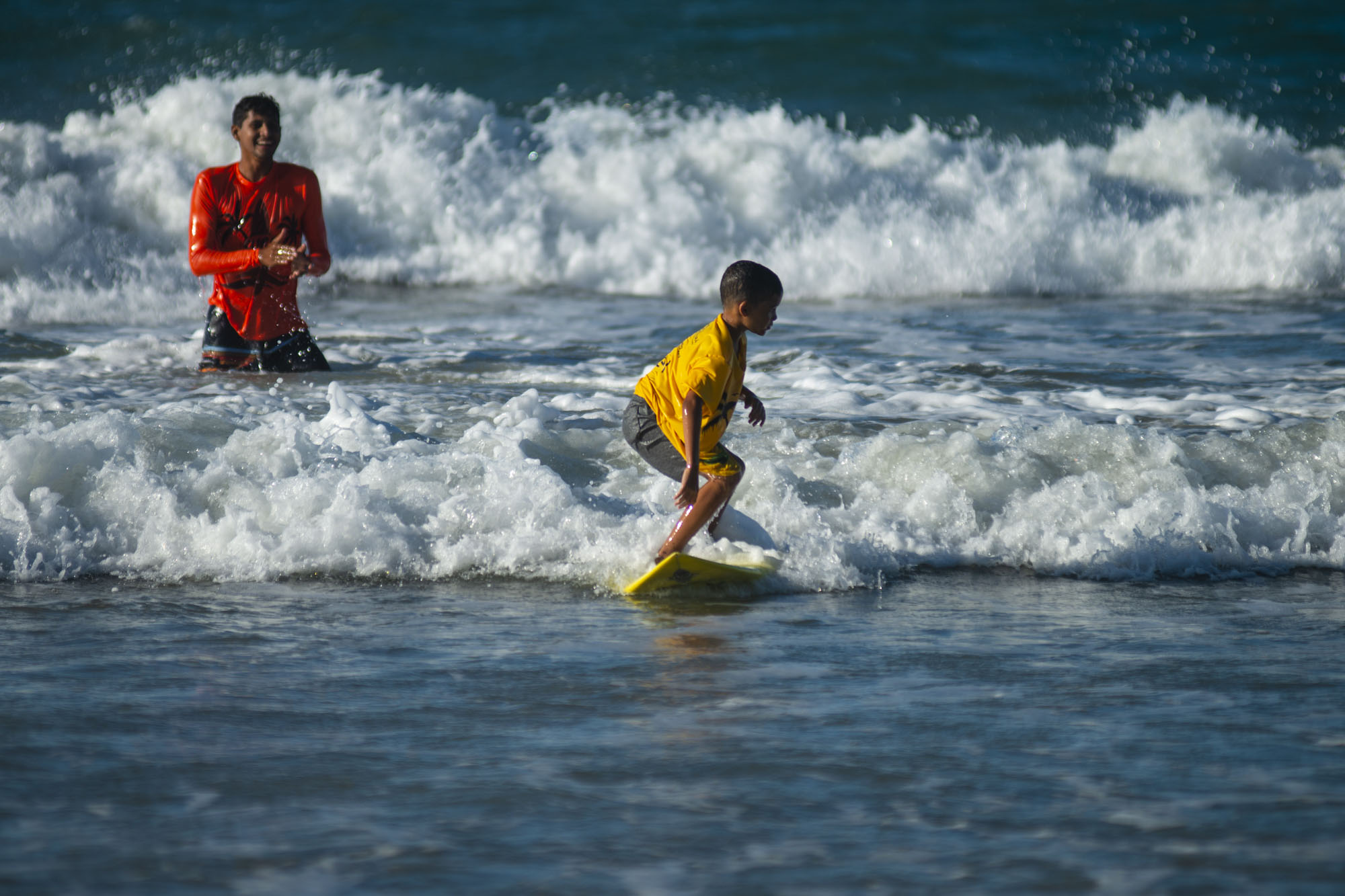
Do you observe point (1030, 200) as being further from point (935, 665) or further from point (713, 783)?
point (713, 783)

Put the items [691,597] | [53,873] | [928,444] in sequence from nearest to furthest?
1. [53,873]
2. [691,597]
3. [928,444]

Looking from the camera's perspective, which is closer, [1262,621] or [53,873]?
[53,873]

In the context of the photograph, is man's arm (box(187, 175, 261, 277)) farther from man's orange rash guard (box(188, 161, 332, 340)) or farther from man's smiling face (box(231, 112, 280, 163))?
man's smiling face (box(231, 112, 280, 163))

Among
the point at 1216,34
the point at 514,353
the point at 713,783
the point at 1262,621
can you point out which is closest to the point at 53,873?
the point at 713,783

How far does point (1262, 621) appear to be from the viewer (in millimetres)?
4180

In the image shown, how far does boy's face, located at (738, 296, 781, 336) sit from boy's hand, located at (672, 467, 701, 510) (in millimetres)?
514

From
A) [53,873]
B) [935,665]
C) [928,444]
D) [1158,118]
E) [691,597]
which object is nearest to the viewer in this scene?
[53,873]

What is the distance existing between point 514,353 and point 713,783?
20.6ft

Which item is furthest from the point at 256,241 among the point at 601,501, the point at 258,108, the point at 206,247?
the point at 601,501

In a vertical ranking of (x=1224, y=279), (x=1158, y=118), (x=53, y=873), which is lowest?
(x=53, y=873)

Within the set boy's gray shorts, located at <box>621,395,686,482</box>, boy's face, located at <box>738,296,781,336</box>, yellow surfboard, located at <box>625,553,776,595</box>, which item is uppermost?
boy's face, located at <box>738,296,781,336</box>

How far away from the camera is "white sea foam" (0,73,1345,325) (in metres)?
12.0

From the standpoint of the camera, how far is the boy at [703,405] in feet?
14.7

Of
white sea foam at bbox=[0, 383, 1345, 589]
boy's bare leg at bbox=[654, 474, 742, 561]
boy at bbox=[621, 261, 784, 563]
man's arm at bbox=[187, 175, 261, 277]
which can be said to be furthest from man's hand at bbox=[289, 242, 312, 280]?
boy's bare leg at bbox=[654, 474, 742, 561]
